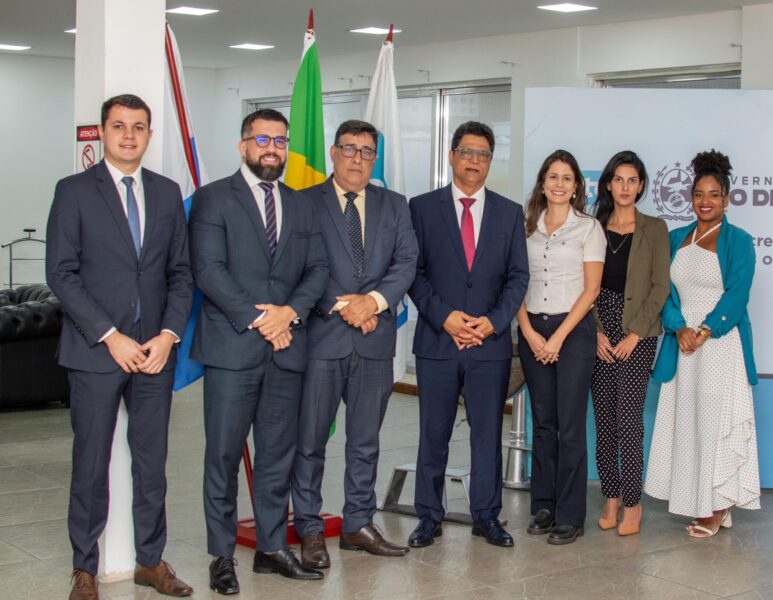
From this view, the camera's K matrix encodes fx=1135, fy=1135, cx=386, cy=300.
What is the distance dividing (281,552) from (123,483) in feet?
2.29

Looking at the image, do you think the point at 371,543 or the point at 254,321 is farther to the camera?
the point at 371,543

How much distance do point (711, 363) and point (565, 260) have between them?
36.3 inches

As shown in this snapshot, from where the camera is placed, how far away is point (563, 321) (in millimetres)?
5133

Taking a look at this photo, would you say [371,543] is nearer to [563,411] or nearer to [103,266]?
[563,411]

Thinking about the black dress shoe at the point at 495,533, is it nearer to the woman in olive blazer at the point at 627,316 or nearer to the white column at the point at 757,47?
the woman in olive blazer at the point at 627,316

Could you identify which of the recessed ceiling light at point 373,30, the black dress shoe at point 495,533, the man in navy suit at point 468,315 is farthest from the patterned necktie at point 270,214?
the recessed ceiling light at point 373,30

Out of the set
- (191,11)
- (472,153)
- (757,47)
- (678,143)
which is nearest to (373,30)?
(191,11)

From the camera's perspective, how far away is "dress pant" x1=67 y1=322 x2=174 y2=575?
13.5 ft

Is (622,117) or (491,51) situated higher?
(491,51)

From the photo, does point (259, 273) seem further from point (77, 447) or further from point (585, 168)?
point (585, 168)

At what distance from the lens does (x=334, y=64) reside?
1148 centimetres

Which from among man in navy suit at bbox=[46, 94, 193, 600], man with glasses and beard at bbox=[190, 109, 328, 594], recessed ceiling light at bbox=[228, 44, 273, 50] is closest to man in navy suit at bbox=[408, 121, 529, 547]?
man with glasses and beard at bbox=[190, 109, 328, 594]

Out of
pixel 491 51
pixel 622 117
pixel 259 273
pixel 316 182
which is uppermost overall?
pixel 491 51

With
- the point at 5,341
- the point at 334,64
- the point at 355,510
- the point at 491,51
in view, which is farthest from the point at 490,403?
the point at 334,64
